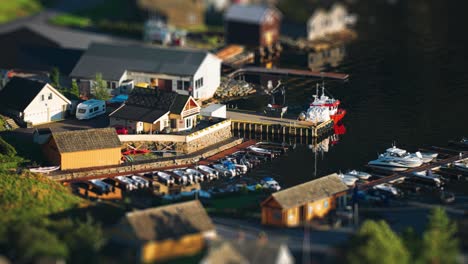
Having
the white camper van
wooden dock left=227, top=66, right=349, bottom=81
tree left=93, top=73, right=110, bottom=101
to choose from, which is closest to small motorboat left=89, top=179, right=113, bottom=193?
the white camper van

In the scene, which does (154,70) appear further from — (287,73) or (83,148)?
(83,148)

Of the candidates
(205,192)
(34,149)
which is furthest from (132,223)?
(34,149)

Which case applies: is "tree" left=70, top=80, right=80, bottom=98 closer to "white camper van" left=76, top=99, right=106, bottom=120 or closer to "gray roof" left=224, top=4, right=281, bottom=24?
"white camper van" left=76, top=99, right=106, bottom=120

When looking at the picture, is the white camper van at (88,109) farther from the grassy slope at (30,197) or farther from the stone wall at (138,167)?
the grassy slope at (30,197)

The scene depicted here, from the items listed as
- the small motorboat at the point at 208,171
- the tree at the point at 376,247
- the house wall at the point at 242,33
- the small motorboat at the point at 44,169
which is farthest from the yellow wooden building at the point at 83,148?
the house wall at the point at 242,33

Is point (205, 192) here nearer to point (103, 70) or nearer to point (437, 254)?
point (437, 254)
